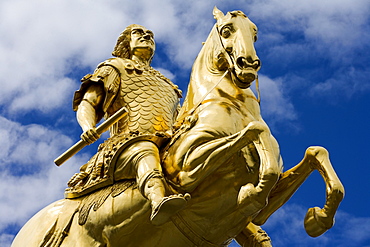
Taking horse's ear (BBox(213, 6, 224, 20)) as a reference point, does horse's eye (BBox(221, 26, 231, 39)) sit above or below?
below

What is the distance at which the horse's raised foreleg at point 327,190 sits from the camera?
6.46 m

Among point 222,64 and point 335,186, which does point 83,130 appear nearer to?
point 222,64

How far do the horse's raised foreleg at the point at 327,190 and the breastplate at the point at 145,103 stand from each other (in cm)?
105

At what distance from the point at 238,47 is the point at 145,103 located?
3.47 feet

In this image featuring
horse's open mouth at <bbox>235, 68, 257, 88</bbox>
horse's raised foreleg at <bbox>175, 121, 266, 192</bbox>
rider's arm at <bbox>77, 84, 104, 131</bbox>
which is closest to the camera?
horse's raised foreleg at <bbox>175, 121, 266, 192</bbox>

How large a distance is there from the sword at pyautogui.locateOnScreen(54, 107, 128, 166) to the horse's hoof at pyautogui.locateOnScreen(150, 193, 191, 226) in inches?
44.2

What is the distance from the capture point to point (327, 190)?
21.3 feet

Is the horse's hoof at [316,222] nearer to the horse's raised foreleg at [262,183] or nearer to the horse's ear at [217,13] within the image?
the horse's raised foreleg at [262,183]

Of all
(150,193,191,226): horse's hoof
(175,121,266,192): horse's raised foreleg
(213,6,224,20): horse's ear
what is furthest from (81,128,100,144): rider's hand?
(213,6,224,20): horse's ear

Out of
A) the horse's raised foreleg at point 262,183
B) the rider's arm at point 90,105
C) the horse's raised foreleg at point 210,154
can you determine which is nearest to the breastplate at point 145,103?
the rider's arm at point 90,105

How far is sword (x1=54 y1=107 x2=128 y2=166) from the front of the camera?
22.7 ft

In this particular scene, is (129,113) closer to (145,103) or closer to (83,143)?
(145,103)

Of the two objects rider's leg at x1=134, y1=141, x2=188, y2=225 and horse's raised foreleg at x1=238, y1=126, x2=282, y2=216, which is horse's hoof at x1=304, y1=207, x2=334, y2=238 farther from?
rider's leg at x1=134, y1=141, x2=188, y2=225

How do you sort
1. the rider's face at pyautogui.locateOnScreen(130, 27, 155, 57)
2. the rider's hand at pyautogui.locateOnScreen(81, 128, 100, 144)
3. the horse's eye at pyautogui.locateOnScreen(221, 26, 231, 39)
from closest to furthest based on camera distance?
the rider's hand at pyautogui.locateOnScreen(81, 128, 100, 144) < the horse's eye at pyautogui.locateOnScreen(221, 26, 231, 39) < the rider's face at pyautogui.locateOnScreen(130, 27, 155, 57)
